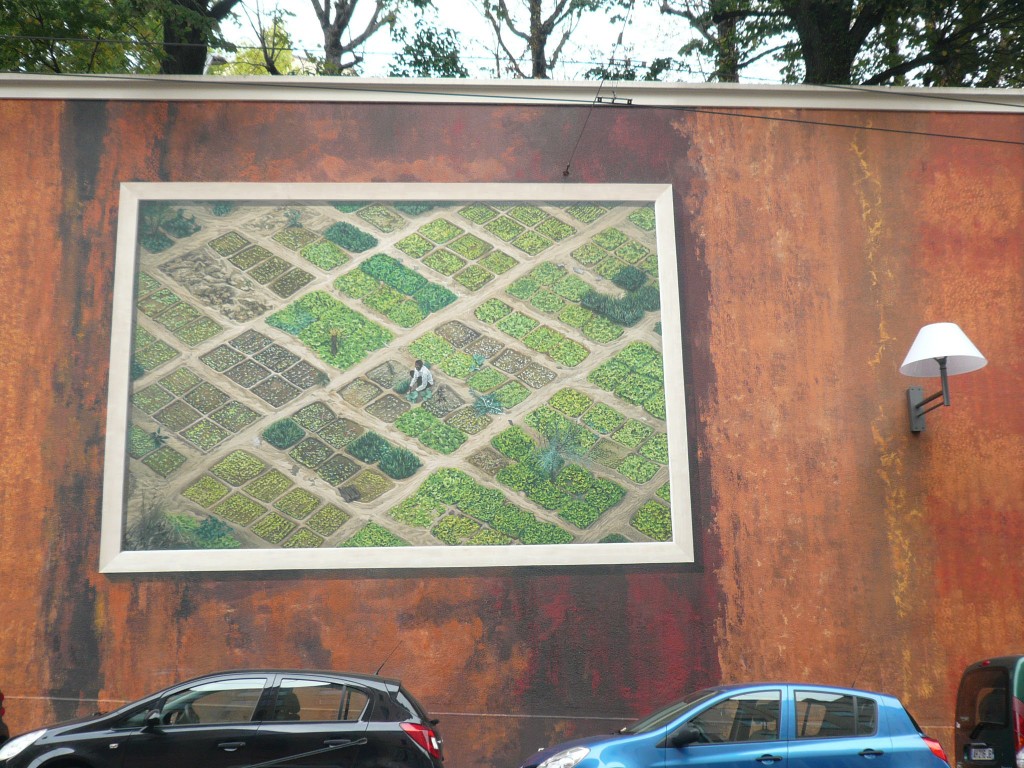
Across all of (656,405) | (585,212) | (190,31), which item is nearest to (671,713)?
(656,405)

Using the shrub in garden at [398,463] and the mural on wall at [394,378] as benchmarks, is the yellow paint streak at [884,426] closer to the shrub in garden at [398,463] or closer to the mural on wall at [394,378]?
the mural on wall at [394,378]

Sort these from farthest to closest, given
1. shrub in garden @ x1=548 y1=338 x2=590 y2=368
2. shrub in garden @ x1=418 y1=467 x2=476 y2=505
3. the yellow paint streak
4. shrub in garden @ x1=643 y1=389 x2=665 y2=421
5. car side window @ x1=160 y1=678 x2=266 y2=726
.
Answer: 1. shrub in garden @ x1=548 y1=338 x2=590 y2=368
2. shrub in garden @ x1=643 y1=389 x2=665 y2=421
3. the yellow paint streak
4. shrub in garden @ x1=418 y1=467 x2=476 y2=505
5. car side window @ x1=160 y1=678 x2=266 y2=726

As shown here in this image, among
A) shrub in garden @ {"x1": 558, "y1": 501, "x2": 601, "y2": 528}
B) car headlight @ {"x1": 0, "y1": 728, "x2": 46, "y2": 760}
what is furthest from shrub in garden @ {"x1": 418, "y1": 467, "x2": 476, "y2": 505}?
car headlight @ {"x1": 0, "y1": 728, "x2": 46, "y2": 760}

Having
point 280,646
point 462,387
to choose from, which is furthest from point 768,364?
point 280,646

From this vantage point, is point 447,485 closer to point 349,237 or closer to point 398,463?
point 398,463

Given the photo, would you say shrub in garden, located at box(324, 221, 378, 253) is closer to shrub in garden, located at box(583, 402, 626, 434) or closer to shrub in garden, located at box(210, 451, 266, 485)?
shrub in garden, located at box(210, 451, 266, 485)

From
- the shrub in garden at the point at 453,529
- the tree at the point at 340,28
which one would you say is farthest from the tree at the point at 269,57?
the shrub in garden at the point at 453,529
